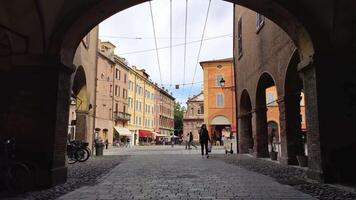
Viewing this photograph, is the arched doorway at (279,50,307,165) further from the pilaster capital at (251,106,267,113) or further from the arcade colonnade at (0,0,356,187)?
Result: the pilaster capital at (251,106,267,113)

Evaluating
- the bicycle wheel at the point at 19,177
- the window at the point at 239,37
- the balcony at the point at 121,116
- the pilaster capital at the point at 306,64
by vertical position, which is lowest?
the bicycle wheel at the point at 19,177

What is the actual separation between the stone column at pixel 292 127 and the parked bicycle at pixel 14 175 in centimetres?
906

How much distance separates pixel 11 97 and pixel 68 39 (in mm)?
1912

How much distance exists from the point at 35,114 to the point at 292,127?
8892mm

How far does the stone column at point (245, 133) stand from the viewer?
872 inches

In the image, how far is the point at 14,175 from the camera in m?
7.75

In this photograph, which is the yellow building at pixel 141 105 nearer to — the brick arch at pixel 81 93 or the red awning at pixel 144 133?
the red awning at pixel 144 133

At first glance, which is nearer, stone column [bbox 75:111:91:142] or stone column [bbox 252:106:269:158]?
stone column [bbox 252:106:269:158]

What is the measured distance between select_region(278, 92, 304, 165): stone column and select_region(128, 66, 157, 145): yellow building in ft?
173

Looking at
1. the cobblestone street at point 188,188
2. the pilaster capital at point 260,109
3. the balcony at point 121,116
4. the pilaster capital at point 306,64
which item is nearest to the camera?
the cobblestone street at point 188,188

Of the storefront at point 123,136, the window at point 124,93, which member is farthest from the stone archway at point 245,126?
the window at point 124,93

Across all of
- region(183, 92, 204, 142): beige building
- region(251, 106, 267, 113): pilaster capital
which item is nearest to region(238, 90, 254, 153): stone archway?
region(251, 106, 267, 113): pilaster capital

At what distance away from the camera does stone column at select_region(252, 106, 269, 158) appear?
18250 mm

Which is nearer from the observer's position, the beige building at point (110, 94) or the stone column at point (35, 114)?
the stone column at point (35, 114)
